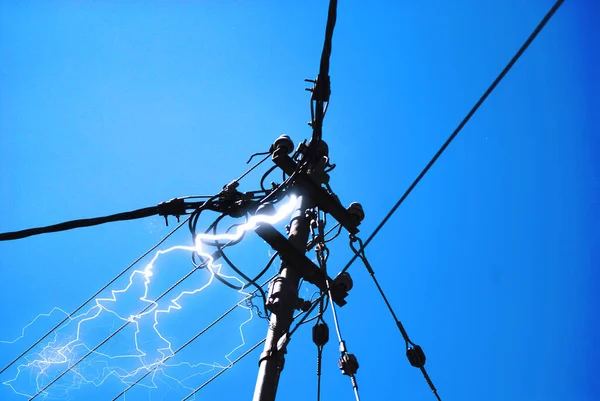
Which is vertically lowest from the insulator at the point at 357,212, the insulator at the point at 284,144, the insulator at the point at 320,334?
the insulator at the point at 320,334

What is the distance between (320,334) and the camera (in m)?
3.38

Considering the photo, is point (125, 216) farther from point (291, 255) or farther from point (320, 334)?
point (320, 334)

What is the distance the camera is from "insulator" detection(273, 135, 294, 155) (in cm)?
399

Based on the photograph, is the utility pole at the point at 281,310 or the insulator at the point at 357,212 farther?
the insulator at the point at 357,212

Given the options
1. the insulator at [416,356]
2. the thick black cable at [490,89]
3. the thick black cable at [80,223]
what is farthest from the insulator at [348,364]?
the thick black cable at [80,223]

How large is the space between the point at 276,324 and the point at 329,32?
2.07 meters

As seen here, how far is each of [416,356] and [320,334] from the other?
0.87 metres

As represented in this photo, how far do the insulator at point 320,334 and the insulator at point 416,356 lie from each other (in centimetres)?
76

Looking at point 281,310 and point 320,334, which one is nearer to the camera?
point 281,310

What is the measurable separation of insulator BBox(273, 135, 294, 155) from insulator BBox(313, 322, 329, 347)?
1.66 metres

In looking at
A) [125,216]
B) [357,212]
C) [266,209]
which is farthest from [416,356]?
[125,216]

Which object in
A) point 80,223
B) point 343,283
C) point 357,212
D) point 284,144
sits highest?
point 284,144

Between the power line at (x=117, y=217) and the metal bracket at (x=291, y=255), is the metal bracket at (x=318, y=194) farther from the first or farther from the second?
the power line at (x=117, y=217)

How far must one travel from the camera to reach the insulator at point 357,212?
165 inches
